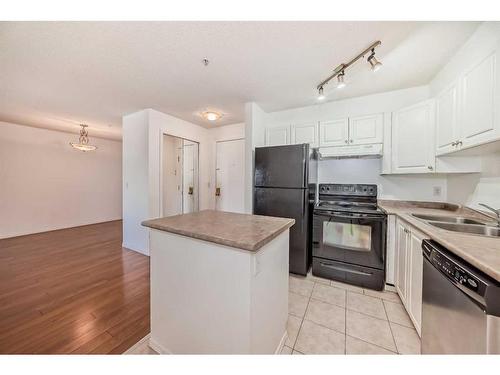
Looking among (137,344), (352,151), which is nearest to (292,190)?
(352,151)

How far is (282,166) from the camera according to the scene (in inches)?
97.4

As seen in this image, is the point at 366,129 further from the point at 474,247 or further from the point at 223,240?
the point at 223,240

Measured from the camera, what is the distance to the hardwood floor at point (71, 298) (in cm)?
143

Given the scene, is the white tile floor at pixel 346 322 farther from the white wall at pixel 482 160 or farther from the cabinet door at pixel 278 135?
the cabinet door at pixel 278 135

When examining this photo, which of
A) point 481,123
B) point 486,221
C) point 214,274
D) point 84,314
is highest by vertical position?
point 481,123

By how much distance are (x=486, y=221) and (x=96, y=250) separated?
16.5 feet

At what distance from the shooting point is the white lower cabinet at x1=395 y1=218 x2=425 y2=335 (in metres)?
1.46

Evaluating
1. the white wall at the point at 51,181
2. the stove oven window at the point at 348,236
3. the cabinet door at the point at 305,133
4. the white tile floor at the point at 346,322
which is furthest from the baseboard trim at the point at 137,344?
the white wall at the point at 51,181

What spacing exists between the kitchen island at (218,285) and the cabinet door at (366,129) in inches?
72.3

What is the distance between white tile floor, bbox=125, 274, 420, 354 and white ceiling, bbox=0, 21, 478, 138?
2386 mm
